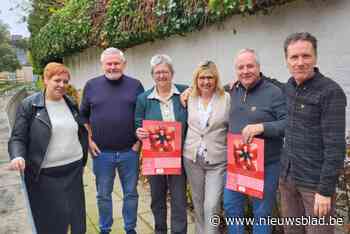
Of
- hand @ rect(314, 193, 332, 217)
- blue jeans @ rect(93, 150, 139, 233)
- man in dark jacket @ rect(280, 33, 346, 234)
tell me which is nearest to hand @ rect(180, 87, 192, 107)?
blue jeans @ rect(93, 150, 139, 233)

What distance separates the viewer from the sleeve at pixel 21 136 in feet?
9.53

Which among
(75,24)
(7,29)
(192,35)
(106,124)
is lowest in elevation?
(106,124)

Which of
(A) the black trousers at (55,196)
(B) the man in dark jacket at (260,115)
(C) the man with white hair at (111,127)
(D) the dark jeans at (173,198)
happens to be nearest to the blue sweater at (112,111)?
(C) the man with white hair at (111,127)

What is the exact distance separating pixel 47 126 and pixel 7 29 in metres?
53.1

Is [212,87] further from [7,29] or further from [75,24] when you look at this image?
[7,29]

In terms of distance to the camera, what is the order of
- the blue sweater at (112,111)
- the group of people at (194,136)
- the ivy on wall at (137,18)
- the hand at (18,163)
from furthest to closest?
the ivy on wall at (137,18) < the blue sweater at (112,111) < the hand at (18,163) < the group of people at (194,136)

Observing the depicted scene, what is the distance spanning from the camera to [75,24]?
947 centimetres

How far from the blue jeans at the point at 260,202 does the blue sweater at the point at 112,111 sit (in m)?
1.14

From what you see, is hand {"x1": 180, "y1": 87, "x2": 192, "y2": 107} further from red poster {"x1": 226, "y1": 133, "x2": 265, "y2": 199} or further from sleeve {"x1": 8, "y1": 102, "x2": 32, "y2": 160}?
sleeve {"x1": 8, "y1": 102, "x2": 32, "y2": 160}

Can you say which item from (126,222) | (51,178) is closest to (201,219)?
(126,222)

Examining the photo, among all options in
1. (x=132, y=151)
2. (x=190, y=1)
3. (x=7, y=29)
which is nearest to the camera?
(x=132, y=151)

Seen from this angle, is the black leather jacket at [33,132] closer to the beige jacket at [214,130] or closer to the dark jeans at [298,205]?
the beige jacket at [214,130]

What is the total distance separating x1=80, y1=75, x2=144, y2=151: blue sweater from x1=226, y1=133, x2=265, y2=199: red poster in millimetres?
1078

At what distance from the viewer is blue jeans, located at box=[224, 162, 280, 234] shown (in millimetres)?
2896
